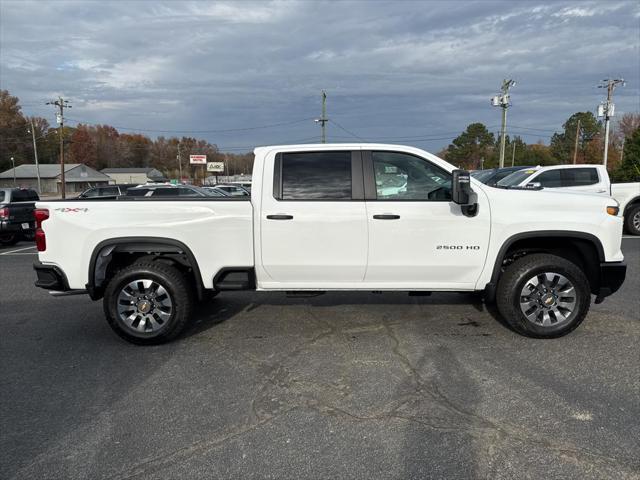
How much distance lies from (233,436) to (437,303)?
3554mm

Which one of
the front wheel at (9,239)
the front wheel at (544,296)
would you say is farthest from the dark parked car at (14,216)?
the front wheel at (544,296)

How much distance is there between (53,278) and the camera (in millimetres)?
4512

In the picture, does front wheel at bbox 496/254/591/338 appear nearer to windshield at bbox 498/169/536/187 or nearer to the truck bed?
the truck bed

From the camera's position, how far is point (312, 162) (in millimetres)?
4566

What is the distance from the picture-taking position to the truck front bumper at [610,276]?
443 cm

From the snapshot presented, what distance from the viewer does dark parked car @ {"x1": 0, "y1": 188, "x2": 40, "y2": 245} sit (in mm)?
12141

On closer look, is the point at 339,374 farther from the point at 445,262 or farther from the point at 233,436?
the point at 445,262

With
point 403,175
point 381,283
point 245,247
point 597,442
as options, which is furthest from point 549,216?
point 245,247

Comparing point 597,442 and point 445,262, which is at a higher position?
point 445,262

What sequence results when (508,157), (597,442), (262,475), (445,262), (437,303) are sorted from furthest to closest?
(508,157) < (437,303) < (445,262) < (597,442) < (262,475)

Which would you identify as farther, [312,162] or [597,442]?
[312,162]

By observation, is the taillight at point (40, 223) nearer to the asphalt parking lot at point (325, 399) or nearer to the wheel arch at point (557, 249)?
the asphalt parking lot at point (325, 399)

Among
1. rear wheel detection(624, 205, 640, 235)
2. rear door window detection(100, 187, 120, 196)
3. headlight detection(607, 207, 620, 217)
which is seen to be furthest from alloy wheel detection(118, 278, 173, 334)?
rear door window detection(100, 187, 120, 196)

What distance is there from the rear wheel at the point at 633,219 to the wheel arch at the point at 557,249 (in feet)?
31.1
